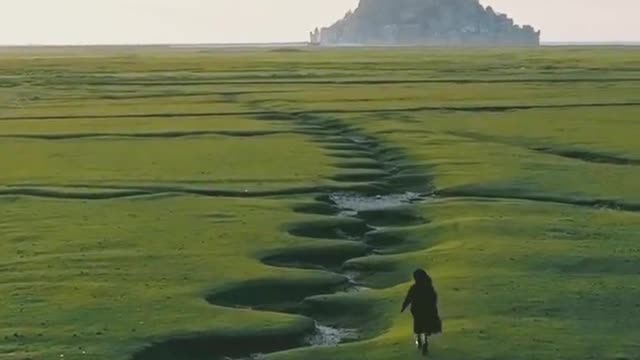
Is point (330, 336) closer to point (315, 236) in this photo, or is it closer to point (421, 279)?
point (421, 279)

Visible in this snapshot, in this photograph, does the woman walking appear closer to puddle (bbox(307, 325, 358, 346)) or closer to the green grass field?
the green grass field

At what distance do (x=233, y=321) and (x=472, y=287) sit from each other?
224 inches

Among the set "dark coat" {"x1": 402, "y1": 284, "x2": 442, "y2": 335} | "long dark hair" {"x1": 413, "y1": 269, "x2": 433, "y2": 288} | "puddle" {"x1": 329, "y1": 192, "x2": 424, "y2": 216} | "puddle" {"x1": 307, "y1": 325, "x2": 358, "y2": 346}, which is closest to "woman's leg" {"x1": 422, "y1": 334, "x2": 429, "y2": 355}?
"dark coat" {"x1": 402, "y1": 284, "x2": 442, "y2": 335}

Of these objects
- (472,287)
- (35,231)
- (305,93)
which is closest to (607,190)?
(472,287)

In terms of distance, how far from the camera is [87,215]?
3719 centimetres

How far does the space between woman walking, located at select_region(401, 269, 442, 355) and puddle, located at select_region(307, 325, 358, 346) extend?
257cm

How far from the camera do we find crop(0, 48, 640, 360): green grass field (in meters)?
23.6

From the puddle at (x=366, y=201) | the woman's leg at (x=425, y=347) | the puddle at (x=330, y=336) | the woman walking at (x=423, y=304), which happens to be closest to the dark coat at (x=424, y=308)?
the woman walking at (x=423, y=304)

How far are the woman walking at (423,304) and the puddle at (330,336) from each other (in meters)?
2.57

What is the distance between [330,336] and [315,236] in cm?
1025

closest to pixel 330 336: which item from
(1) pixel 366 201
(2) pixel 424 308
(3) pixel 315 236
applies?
(2) pixel 424 308

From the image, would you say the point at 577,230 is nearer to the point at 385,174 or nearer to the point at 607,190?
the point at 607,190

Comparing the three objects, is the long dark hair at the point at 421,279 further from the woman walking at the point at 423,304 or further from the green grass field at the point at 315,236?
the green grass field at the point at 315,236

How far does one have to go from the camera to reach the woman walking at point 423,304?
68.8 ft
